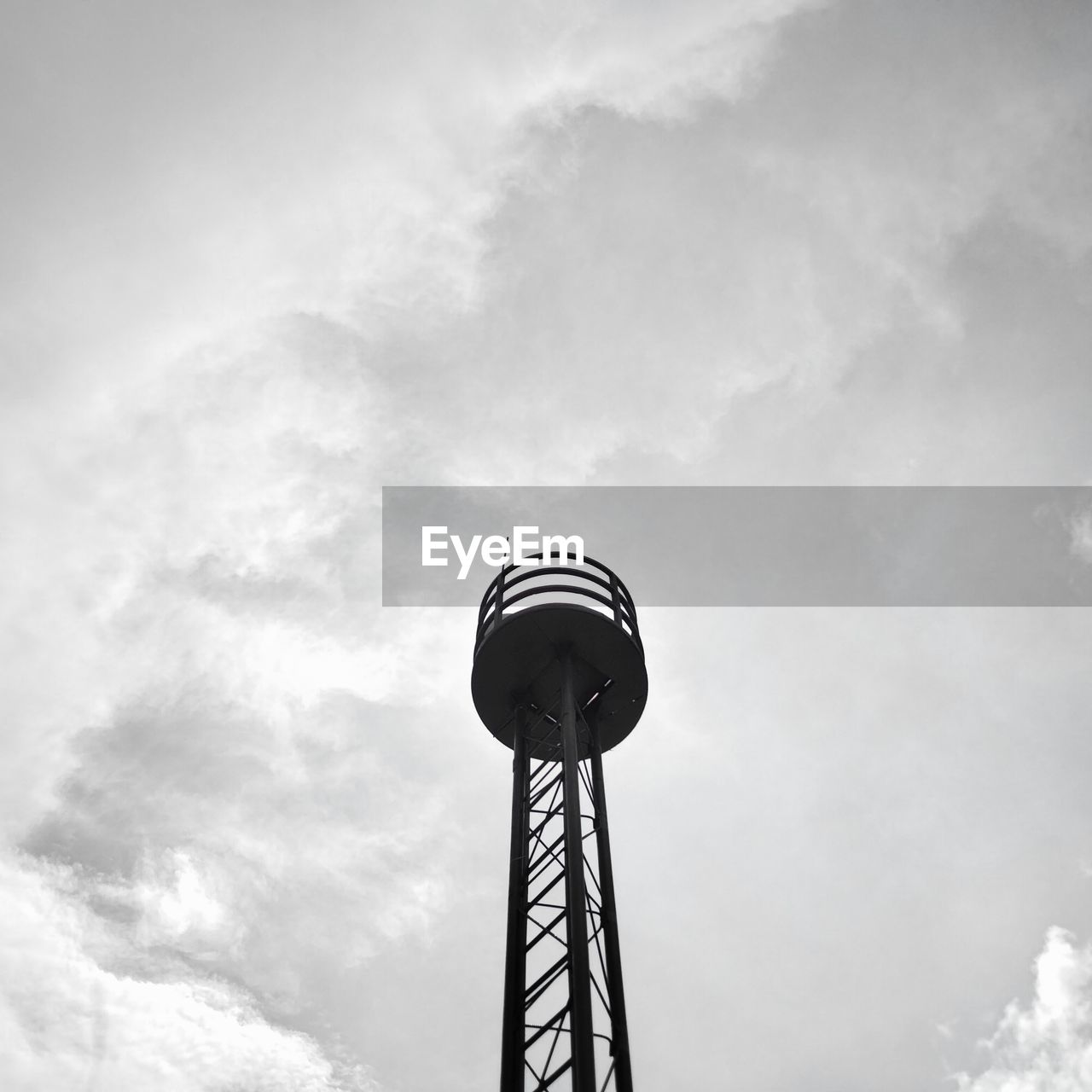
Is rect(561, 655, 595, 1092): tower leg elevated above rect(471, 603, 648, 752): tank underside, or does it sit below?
below

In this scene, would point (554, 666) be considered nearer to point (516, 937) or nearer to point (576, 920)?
point (516, 937)

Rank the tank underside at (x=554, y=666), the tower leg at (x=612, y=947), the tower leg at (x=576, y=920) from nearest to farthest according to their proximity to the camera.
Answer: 1. the tower leg at (x=576, y=920)
2. the tower leg at (x=612, y=947)
3. the tank underside at (x=554, y=666)

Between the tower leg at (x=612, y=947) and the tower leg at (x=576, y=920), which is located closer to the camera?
the tower leg at (x=576, y=920)

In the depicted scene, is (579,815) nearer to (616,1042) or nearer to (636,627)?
(616,1042)

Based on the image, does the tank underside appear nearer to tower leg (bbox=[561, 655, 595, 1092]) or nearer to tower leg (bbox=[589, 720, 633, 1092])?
tower leg (bbox=[561, 655, 595, 1092])

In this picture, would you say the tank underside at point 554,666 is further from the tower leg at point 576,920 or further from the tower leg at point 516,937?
the tower leg at point 576,920

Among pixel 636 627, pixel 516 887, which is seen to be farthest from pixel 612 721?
pixel 516 887

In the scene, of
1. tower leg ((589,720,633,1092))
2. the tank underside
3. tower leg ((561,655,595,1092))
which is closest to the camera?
tower leg ((561,655,595,1092))

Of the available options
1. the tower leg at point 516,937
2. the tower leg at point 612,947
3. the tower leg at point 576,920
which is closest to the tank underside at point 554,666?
the tower leg at point 516,937

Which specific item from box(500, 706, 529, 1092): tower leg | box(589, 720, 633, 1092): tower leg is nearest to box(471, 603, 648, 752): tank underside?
box(500, 706, 529, 1092): tower leg

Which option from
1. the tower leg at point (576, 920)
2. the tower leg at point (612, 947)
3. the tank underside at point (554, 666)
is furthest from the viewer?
the tank underside at point (554, 666)

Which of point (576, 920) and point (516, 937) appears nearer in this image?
point (576, 920)

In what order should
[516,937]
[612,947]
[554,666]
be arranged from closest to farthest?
[612,947], [516,937], [554,666]

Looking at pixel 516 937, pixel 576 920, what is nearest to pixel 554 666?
pixel 516 937
